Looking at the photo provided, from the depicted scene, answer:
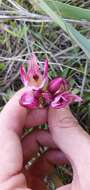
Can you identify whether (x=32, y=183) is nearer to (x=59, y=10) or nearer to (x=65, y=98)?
(x=65, y=98)

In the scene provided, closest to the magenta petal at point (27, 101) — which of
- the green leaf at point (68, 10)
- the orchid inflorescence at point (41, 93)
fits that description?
the orchid inflorescence at point (41, 93)

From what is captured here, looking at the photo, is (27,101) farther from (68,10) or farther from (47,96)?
(68,10)

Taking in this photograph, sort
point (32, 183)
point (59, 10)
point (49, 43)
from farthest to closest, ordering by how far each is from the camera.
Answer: point (49, 43)
point (32, 183)
point (59, 10)

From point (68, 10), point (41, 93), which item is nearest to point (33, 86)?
point (41, 93)

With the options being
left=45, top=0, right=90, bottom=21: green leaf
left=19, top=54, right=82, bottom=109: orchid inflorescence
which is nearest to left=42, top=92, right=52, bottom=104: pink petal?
left=19, top=54, right=82, bottom=109: orchid inflorescence

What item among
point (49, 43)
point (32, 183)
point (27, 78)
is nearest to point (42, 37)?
point (49, 43)

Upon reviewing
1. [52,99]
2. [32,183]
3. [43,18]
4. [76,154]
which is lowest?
[32,183]
